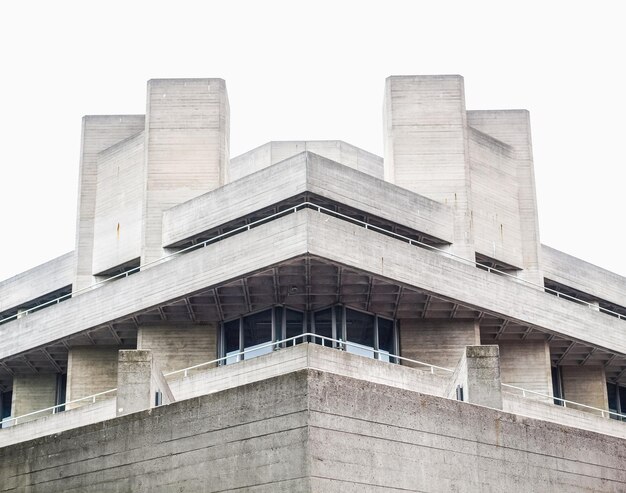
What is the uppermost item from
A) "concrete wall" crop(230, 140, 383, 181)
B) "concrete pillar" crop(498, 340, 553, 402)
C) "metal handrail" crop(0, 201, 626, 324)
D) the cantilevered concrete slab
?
"concrete wall" crop(230, 140, 383, 181)

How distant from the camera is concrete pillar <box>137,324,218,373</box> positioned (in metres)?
37.9

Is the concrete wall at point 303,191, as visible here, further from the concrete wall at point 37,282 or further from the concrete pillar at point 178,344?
the concrete wall at point 37,282

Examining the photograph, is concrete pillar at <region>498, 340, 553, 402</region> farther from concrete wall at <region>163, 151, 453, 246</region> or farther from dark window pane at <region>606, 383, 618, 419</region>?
dark window pane at <region>606, 383, 618, 419</region>

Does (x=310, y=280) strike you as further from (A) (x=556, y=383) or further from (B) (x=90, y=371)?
(A) (x=556, y=383)

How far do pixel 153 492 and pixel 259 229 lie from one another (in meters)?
15.6

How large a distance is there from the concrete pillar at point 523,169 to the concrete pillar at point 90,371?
52.4ft

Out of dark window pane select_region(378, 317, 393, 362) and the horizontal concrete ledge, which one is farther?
dark window pane select_region(378, 317, 393, 362)

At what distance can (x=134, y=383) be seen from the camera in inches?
936

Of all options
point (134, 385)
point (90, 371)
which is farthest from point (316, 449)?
point (90, 371)

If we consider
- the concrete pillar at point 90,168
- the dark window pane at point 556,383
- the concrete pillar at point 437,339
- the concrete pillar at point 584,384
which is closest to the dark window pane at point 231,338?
the concrete pillar at point 437,339

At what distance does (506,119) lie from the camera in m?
44.8

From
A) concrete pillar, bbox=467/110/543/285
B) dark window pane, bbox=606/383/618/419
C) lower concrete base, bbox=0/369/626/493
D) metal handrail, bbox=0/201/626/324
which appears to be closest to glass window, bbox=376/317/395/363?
metal handrail, bbox=0/201/626/324

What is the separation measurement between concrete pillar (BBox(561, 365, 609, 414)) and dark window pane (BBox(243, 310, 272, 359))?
13737 millimetres

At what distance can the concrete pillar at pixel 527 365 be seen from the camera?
39.9 m
